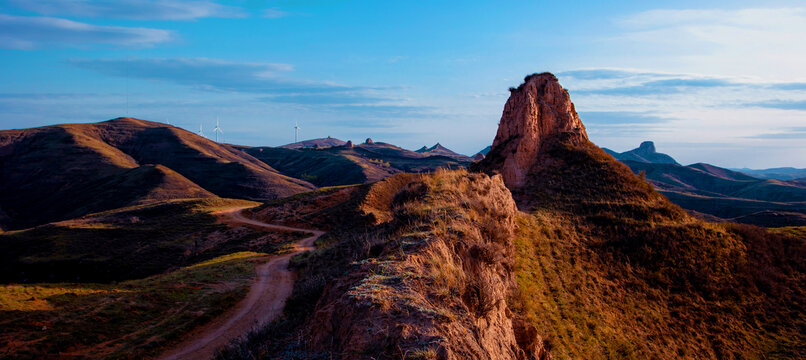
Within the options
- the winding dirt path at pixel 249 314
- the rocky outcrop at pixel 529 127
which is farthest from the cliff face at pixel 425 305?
the rocky outcrop at pixel 529 127

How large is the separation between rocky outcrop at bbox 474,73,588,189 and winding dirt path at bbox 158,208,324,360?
17.3 meters

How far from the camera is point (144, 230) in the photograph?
1427 inches

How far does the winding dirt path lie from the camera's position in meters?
11.8

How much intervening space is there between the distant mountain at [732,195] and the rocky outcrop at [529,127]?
7.40m

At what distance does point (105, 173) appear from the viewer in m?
80.4

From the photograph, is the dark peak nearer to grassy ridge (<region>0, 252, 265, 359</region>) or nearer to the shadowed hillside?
the shadowed hillside

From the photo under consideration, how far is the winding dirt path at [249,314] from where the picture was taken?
11805 mm

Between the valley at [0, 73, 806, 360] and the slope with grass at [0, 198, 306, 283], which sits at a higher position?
the valley at [0, 73, 806, 360]

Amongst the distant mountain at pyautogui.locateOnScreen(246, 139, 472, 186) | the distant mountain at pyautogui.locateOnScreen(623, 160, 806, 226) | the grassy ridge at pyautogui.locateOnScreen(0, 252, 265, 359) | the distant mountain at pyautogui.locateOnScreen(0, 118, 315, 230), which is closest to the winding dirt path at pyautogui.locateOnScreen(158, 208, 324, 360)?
the grassy ridge at pyautogui.locateOnScreen(0, 252, 265, 359)

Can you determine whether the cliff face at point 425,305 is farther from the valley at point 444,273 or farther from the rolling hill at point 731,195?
the rolling hill at point 731,195

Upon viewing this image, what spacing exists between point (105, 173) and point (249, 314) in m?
88.2

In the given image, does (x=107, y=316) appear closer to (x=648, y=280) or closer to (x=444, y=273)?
(x=444, y=273)

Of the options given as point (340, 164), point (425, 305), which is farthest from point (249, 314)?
point (340, 164)

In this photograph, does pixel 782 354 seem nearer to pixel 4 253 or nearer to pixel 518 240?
pixel 518 240
